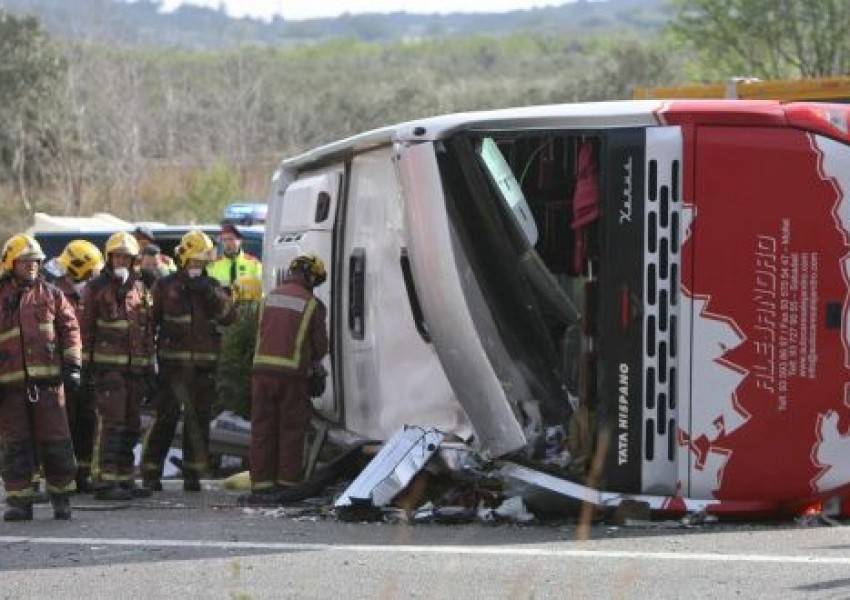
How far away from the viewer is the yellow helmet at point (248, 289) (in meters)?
14.8

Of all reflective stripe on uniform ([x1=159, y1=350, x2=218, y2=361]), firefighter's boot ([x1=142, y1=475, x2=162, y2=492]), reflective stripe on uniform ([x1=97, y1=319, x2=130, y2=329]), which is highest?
reflective stripe on uniform ([x1=97, y1=319, x2=130, y2=329])

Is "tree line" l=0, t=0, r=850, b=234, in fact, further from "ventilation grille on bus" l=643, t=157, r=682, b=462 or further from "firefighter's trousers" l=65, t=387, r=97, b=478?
"ventilation grille on bus" l=643, t=157, r=682, b=462

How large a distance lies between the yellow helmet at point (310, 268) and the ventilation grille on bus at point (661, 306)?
2.63 m

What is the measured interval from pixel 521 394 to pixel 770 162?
→ 183cm

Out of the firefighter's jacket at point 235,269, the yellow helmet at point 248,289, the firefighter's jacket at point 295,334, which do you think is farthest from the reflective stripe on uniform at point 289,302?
the firefighter's jacket at point 235,269

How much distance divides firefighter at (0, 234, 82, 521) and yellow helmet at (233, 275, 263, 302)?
→ 3.78 m

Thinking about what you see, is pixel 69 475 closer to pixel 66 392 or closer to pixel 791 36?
pixel 66 392

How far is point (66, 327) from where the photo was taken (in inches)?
425

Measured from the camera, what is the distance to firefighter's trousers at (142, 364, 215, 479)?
1266cm

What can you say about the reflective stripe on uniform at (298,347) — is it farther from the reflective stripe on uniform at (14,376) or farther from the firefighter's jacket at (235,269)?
the firefighter's jacket at (235,269)

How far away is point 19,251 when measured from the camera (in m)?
10.7

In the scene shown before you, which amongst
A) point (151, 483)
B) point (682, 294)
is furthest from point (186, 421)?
point (682, 294)

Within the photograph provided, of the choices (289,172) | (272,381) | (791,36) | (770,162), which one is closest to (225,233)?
(289,172)

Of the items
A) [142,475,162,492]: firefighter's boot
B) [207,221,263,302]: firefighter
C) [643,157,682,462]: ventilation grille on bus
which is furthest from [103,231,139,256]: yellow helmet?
[207,221,263,302]: firefighter
